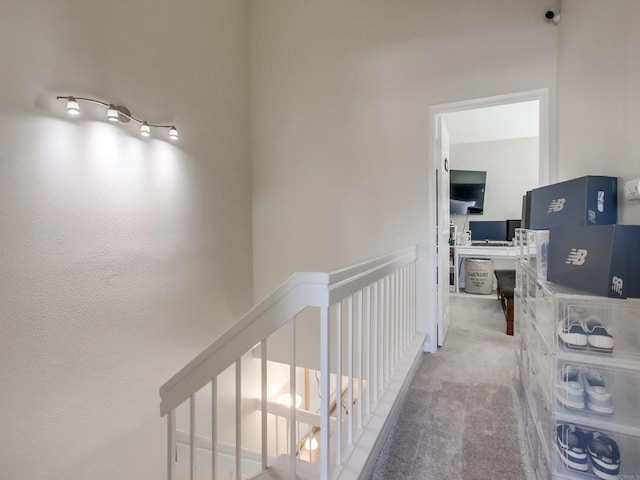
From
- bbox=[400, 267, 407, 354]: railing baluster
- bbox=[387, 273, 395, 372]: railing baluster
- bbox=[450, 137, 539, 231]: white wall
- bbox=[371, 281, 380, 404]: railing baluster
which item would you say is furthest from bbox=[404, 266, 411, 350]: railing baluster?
bbox=[450, 137, 539, 231]: white wall

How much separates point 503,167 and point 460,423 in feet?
16.4

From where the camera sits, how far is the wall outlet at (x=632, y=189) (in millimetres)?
1135

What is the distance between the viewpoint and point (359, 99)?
2.94m

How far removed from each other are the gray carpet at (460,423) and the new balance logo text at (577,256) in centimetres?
94

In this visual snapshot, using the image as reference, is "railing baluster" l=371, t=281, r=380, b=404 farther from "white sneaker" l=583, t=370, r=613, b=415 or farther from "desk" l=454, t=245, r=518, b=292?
"desk" l=454, t=245, r=518, b=292

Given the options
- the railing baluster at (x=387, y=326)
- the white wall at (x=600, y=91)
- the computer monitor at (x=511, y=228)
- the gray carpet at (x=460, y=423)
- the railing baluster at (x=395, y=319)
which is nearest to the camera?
the white wall at (x=600, y=91)

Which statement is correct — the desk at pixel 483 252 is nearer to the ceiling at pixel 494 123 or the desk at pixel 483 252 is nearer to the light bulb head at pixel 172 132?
the ceiling at pixel 494 123

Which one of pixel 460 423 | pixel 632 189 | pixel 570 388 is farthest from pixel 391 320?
pixel 632 189

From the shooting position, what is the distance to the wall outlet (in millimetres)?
1135

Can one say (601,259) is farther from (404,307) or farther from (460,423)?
(404,307)

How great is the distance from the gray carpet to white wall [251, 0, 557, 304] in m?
1.04

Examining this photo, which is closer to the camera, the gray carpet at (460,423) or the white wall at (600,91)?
the white wall at (600,91)

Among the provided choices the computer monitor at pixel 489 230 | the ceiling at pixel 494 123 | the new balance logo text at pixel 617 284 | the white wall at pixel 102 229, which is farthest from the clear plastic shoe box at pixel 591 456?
the computer monitor at pixel 489 230

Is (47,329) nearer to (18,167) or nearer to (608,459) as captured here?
(18,167)
